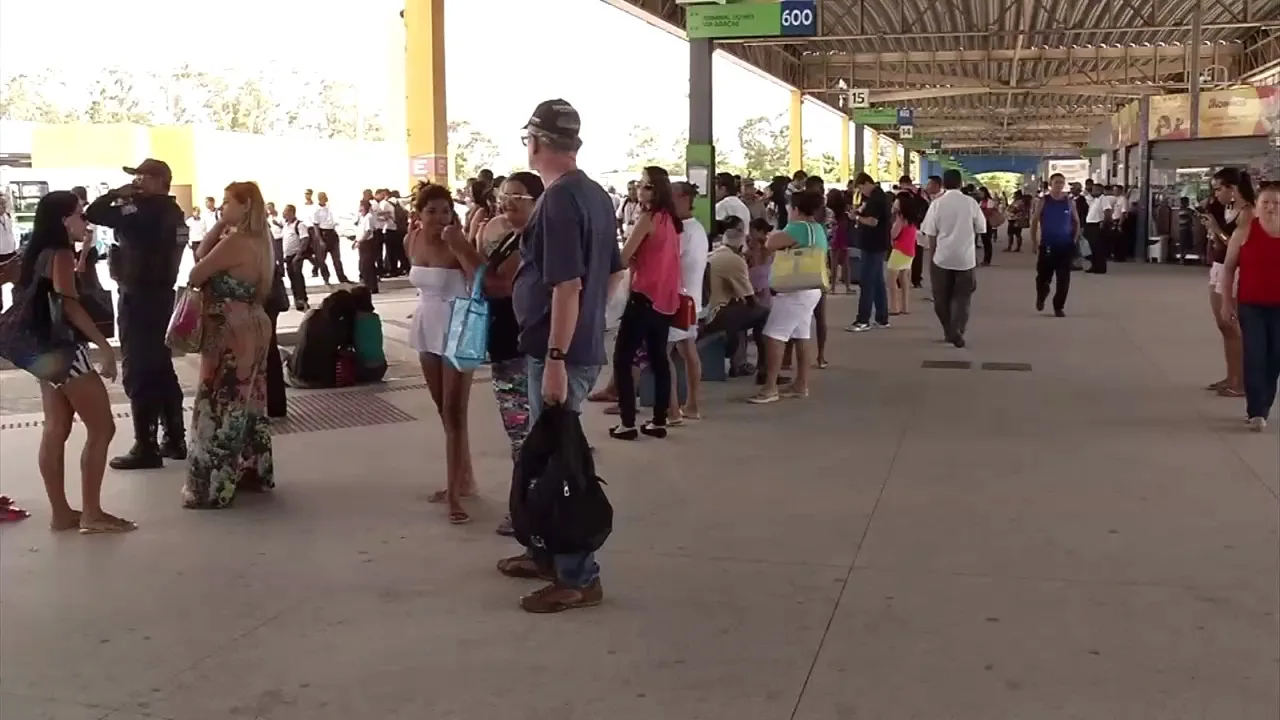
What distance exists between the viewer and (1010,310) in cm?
1516

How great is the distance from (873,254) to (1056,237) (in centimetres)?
253

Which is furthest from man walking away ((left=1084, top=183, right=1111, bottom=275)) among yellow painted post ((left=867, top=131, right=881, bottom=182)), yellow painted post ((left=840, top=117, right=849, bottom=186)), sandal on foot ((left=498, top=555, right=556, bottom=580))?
yellow painted post ((left=867, top=131, right=881, bottom=182))

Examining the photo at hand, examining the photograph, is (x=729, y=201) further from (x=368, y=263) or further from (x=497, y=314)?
(x=368, y=263)

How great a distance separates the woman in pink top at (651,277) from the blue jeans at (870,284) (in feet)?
19.5

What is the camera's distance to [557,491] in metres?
4.21

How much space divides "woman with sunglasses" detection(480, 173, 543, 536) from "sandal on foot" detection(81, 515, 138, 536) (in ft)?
5.41

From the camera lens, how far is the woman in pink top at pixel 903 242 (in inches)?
538

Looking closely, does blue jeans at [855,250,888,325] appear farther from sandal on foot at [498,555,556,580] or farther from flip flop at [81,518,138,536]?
flip flop at [81,518,138,536]

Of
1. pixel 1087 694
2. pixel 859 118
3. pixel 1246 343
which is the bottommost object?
pixel 1087 694

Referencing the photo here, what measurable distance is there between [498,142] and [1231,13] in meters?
57.4

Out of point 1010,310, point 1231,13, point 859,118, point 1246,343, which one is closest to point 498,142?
point 859,118

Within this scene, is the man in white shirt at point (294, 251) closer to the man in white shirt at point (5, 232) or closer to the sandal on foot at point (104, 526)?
the man in white shirt at point (5, 232)

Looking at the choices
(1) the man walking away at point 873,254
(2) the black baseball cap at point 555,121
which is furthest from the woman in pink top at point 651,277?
(1) the man walking away at point 873,254

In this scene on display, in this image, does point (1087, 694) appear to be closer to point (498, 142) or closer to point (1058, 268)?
point (1058, 268)
